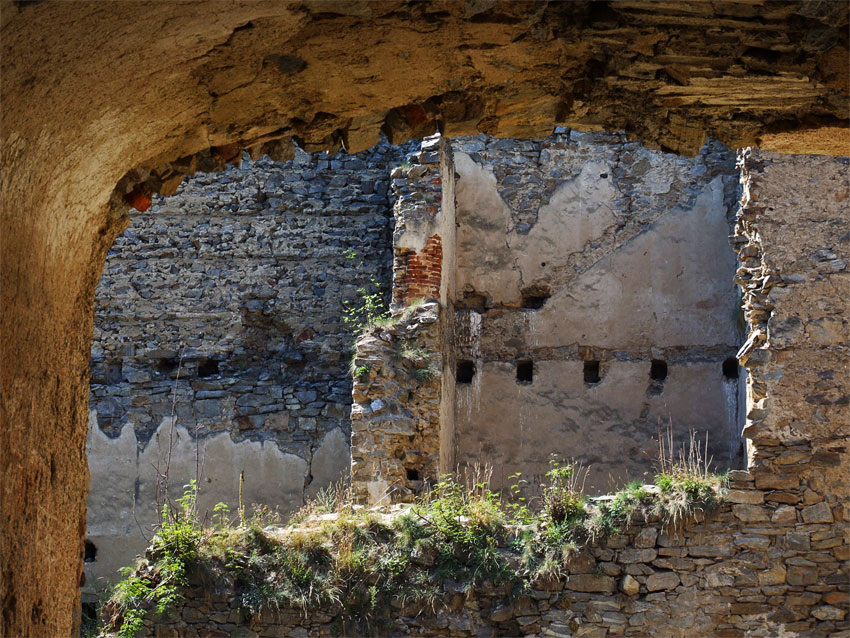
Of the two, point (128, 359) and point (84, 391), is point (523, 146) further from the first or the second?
point (84, 391)

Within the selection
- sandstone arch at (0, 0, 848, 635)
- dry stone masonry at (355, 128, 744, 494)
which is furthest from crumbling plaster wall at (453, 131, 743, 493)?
sandstone arch at (0, 0, 848, 635)

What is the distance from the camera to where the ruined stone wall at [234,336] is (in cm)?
1059

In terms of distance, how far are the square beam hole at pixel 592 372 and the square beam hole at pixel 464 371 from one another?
3.60 feet

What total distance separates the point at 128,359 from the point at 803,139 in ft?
28.0

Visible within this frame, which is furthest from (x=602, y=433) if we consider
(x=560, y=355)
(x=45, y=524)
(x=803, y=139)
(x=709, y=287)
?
(x=45, y=524)

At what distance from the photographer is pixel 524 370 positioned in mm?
10688

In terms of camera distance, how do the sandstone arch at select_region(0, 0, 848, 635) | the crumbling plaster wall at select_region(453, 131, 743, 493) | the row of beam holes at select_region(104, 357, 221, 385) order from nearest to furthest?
the sandstone arch at select_region(0, 0, 848, 635) → the crumbling plaster wall at select_region(453, 131, 743, 493) → the row of beam holes at select_region(104, 357, 221, 385)

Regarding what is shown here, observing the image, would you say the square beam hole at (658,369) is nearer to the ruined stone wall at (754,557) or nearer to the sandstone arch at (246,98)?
the ruined stone wall at (754,557)

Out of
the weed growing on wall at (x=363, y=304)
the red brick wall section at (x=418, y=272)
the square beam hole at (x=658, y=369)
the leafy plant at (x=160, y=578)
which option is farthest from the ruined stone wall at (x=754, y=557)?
the weed growing on wall at (x=363, y=304)

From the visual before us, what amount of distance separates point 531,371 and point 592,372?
591mm

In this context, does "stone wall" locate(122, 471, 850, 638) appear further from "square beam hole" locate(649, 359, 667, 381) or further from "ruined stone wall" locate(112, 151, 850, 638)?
"square beam hole" locate(649, 359, 667, 381)

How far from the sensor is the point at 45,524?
10.7ft

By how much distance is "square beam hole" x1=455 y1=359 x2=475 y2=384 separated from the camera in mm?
10648

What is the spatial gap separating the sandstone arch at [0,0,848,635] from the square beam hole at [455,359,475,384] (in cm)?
688
